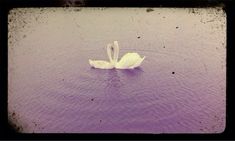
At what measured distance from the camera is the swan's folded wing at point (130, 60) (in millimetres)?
1168

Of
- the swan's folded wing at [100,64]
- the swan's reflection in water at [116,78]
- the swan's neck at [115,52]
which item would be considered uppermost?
the swan's neck at [115,52]

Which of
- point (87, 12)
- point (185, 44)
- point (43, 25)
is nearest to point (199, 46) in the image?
point (185, 44)

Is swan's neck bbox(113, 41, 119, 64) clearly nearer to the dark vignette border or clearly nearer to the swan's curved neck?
the swan's curved neck

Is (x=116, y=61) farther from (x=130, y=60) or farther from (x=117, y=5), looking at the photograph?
(x=117, y=5)

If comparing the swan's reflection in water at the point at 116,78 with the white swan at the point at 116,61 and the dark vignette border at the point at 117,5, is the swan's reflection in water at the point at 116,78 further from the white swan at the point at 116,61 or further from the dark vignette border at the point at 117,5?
the dark vignette border at the point at 117,5

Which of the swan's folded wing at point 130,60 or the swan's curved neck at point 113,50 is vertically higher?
the swan's curved neck at point 113,50

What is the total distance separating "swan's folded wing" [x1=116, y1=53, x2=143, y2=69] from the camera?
1168 millimetres

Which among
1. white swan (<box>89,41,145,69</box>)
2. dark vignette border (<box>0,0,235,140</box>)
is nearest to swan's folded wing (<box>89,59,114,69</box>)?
white swan (<box>89,41,145,69</box>)
